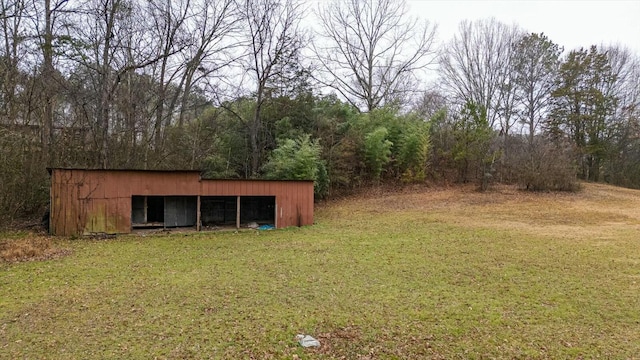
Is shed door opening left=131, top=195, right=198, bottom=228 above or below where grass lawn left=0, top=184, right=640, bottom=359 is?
above

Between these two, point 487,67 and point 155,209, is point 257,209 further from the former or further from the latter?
point 487,67

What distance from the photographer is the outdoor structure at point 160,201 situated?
8.54 m

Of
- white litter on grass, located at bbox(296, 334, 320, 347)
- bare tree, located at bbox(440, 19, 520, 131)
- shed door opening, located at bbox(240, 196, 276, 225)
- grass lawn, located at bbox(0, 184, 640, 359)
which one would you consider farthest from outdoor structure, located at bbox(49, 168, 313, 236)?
bare tree, located at bbox(440, 19, 520, 131)

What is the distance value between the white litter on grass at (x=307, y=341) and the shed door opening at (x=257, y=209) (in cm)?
830

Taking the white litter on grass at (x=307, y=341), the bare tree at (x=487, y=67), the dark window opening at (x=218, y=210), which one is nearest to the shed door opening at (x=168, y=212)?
the dark window opening at (x=218, y=210)

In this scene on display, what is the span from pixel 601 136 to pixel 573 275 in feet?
72.7

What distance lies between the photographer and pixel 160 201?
1095 cm

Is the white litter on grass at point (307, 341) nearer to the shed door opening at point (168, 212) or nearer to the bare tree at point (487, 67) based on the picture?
the shed door opening at point (168, 212)

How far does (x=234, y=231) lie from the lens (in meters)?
10.0

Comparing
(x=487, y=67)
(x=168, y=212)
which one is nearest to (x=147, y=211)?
(x=168, y=212)

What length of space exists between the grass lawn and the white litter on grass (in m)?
0.10

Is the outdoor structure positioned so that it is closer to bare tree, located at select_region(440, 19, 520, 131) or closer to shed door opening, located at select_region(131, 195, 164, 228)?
shed door opening, located at select_region(131, 195, 164, 228)

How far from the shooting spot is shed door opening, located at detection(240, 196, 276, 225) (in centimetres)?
1184

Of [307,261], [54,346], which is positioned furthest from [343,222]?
[54,346]
